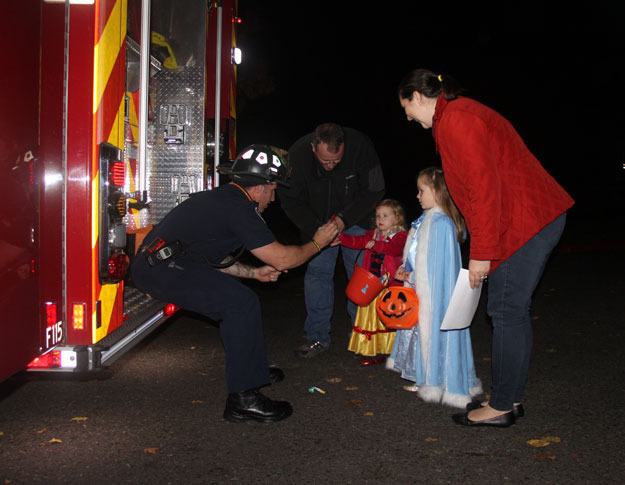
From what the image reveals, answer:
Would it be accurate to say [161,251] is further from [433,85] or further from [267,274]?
[433,85]

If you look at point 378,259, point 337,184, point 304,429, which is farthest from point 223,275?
point 337,184

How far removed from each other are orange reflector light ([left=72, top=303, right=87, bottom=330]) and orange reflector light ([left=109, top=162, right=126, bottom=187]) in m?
0.61

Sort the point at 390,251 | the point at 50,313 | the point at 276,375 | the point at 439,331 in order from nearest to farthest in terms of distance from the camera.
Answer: the point at 50,313 → the point at 439,331 → the point at 276,375 → the point at 390,251

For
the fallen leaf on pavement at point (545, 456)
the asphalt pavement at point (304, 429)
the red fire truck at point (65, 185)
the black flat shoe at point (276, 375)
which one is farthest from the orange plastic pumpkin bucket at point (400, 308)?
the red fire truck at point (65, 185)

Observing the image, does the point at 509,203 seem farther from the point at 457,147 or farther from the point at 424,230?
the point at 424,230

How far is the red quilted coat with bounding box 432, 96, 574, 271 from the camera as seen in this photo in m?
3.58

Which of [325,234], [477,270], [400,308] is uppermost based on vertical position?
[325,234]

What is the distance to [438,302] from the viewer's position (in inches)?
179

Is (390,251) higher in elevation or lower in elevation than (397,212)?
lower

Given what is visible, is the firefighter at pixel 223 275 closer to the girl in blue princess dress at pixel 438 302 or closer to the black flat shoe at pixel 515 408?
the girl in blue princess dress at pixel 438 302

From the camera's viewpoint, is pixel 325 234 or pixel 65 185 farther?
pixel 325 234

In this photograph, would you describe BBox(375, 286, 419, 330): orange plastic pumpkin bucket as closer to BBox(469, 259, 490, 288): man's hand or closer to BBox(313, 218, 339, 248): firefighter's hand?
BBox(313, 218, 339, 248): firefighter's hand

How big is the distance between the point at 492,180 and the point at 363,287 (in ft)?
5.95

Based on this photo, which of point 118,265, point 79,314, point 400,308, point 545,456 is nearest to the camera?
point 79,314
